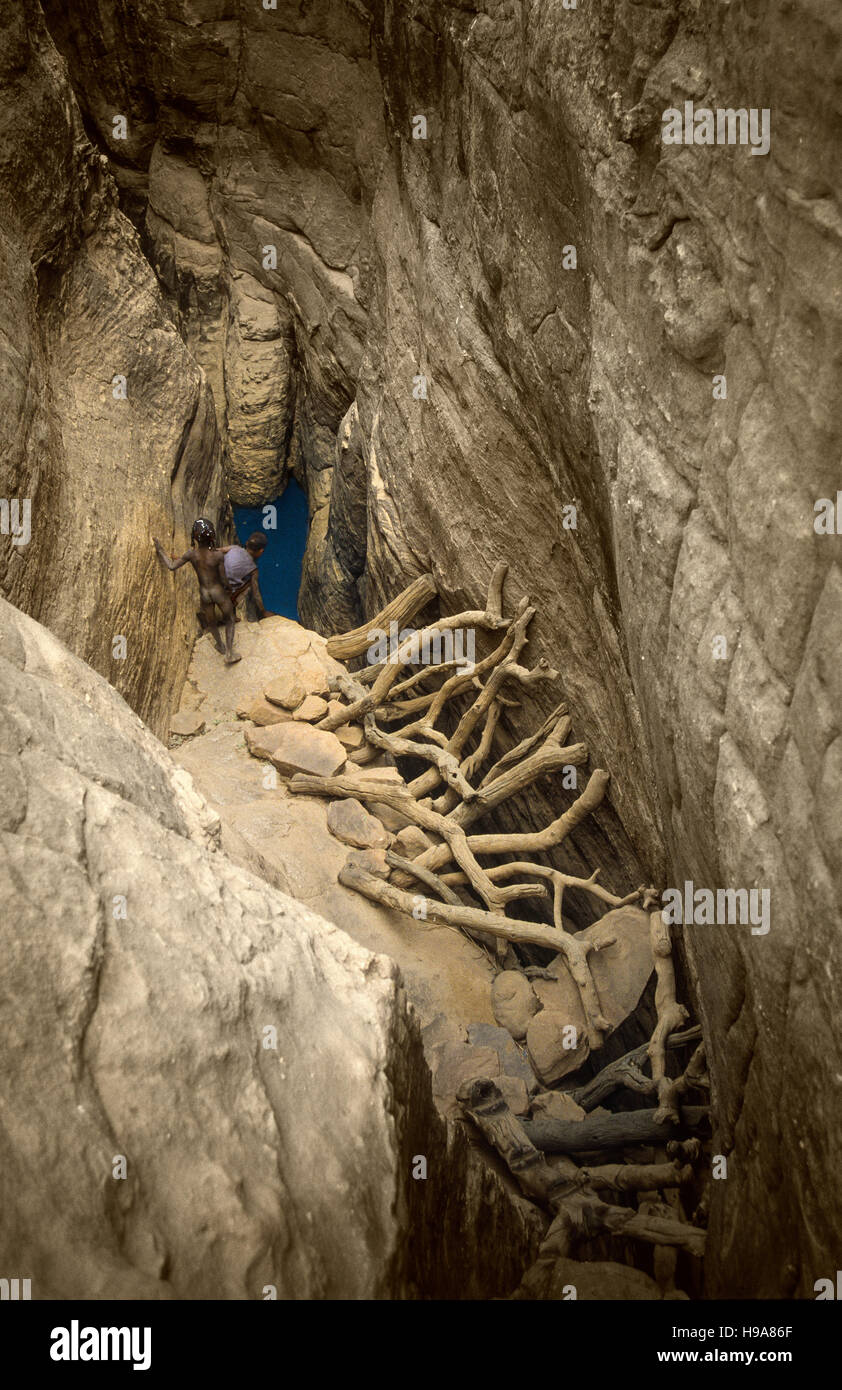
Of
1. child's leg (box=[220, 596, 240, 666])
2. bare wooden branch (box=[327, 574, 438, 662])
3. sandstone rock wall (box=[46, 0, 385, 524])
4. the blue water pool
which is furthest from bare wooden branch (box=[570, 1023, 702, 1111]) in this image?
the blue water pool

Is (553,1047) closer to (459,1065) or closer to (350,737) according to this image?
(459,1065)

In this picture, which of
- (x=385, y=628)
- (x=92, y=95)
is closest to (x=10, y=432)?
(x=385, y=628)

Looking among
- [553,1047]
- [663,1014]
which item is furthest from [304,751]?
[663,1014]

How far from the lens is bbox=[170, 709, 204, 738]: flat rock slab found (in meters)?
6.75

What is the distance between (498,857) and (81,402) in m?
4.59

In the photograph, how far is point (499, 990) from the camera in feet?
16.8

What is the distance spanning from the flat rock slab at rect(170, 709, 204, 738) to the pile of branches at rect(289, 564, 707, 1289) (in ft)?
3.21

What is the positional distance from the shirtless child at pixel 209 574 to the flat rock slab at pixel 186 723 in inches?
26.3

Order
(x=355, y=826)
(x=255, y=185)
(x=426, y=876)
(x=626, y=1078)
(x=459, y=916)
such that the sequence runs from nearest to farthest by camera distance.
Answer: (x=626, y=1078), (x=459, y=916), (x=426, y=876), (x=355, y=826), (x=255, y=185)

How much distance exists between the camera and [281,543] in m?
10.9

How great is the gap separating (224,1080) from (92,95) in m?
10.8

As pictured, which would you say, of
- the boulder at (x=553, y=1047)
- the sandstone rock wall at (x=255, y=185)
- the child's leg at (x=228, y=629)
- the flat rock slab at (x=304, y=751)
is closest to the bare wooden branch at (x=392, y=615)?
the child's leg at (x=228, y=629)

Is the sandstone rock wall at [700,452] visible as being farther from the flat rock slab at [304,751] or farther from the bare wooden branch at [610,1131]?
the flat rock slab at [304,751]
